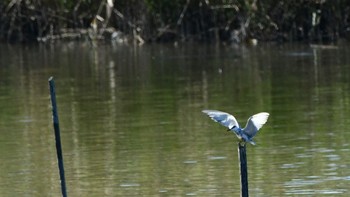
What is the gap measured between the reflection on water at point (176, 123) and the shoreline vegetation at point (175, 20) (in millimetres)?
2745

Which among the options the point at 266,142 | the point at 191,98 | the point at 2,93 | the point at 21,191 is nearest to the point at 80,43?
the point at 2,93

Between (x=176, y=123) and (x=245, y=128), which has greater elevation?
(x=245, y=128)

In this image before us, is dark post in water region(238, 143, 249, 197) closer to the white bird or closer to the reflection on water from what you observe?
the white bird

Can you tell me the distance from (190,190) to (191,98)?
8776mm

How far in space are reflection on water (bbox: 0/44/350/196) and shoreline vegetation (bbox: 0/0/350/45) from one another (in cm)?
274

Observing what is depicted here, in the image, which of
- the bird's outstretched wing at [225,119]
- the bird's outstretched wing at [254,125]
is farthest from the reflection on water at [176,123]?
the bird's outstretched wing at [225,119]

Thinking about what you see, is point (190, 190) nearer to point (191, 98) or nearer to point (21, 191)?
point (21, 191)

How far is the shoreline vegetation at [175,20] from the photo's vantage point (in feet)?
113

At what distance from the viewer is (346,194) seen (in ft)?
Result: 41.5

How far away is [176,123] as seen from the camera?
61.7 ft

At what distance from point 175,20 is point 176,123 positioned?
59.8 feet

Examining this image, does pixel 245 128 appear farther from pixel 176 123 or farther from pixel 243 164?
pixel 176 123

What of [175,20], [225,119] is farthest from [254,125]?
[175,20]

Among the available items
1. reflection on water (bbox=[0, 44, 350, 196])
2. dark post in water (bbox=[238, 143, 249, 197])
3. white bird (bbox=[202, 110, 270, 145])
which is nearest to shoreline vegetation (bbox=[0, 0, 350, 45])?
reflection on water (bbox=[0, 44, 350, 196])
